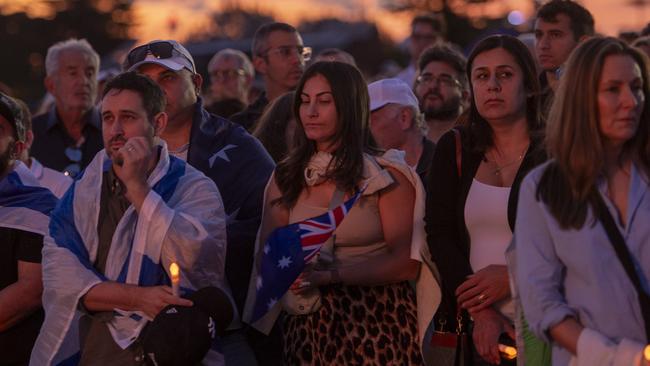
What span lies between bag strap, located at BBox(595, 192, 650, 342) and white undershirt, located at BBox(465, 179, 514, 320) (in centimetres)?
132

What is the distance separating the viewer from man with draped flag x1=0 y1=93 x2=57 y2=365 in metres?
6.96

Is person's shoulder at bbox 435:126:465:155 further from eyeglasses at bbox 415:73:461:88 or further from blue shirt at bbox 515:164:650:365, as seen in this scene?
eyeglasses at bbox 415:73:461:88

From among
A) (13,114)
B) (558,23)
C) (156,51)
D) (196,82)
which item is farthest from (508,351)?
(558,23)

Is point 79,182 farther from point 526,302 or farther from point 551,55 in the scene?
point 551,55

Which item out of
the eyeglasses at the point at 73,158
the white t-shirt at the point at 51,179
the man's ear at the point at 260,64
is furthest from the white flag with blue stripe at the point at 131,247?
the man's ear at the point at 260,64

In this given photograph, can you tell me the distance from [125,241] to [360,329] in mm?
1219

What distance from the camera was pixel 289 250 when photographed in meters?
6.47

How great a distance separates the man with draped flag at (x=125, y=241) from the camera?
6.19 metres

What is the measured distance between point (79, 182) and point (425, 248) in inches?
65.0

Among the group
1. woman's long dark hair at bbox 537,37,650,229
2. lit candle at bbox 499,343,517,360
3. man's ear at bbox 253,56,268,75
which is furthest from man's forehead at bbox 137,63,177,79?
man's ear at bbox 253,56,268,75

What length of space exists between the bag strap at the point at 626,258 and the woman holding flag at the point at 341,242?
5.73 feet

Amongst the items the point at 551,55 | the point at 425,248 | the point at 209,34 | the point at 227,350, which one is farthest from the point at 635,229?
the point at 209,34

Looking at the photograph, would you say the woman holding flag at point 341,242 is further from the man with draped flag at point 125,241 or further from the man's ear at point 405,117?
the man's ear at point 405,117

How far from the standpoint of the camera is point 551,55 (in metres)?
9.21
